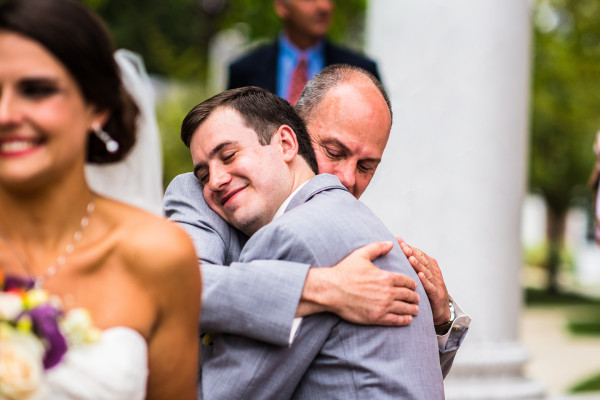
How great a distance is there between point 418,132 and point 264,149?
274 centimetres

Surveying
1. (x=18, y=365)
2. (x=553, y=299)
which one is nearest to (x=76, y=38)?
(x=18, y=365)

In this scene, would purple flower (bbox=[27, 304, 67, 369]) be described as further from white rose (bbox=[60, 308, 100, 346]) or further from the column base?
the column base

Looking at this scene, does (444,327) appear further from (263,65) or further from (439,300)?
(263,65)

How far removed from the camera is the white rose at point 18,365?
178 centimetres

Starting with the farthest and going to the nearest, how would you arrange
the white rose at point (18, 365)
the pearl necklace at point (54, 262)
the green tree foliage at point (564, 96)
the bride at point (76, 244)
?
1. the green tree foliage at point (564, 96)
2. the pearl necklace at point (54, 262)
3. the bride at point (76, 244)
4. the white rose at point (18, 365)

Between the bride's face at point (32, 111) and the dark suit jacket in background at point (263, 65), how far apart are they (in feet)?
12.3

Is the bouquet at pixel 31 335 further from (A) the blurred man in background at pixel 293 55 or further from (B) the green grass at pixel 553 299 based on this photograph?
(B) the green grass at pixel 553 299

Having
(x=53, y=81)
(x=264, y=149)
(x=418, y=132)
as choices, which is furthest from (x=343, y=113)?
(x=418, y=132)

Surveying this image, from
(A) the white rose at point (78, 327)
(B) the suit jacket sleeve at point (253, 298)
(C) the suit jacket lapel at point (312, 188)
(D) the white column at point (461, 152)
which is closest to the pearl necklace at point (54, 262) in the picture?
(A) the white rose at point (78, 327)

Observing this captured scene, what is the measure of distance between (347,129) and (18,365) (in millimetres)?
1707

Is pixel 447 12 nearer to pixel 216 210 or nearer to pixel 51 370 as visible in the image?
pixel 216 210

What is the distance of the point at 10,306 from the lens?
1.84 metres

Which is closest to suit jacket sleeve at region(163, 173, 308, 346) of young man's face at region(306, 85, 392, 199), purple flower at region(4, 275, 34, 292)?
purple flower at region(4, 275, 34, 292)

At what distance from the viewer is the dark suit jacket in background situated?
226 inches
